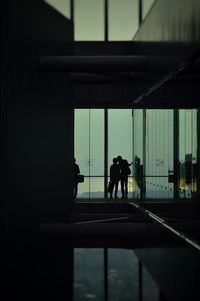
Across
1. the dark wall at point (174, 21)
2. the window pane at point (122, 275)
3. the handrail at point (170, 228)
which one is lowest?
the window pane at point (122, 275)

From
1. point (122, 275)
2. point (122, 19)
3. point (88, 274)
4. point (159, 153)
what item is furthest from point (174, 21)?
point (122, 19)

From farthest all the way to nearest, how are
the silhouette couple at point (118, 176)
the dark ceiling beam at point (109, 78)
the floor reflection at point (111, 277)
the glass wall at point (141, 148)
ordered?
the silhouette couple at point (118, 176) < the dark ceiling beam at point (109, 78) < the glass wall at point (141, 148) < the floor reflection at point (111, 277)

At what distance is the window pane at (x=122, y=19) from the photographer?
25844mm

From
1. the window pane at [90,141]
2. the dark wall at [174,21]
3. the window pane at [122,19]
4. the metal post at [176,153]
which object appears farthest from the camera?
the window pane at [122,19]

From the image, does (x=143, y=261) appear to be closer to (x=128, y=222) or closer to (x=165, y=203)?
(x=165, y=203)

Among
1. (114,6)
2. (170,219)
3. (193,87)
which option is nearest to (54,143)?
(114,6)

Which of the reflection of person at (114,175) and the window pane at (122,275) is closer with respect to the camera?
the window pane at (122,275)

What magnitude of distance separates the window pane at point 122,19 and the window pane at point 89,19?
14.8 inches

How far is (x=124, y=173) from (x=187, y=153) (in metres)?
14.7

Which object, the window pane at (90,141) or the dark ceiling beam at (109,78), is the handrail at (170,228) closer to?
the dark ceiling beam at (109,78)

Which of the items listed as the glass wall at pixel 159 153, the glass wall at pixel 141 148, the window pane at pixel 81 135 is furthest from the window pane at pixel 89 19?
the glass wall at pixel 159 153

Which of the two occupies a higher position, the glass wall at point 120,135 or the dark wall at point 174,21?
the dark wall at point 174,21

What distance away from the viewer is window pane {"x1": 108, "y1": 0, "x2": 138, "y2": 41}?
25.8m

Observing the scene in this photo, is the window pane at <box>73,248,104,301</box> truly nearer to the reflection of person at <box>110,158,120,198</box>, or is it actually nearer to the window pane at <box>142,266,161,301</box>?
the window pane at <box>142,266,161,301</box>
